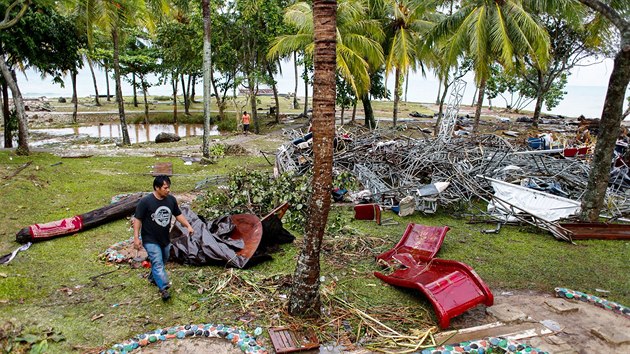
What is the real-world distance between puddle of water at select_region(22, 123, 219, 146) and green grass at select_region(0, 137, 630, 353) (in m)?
15.5

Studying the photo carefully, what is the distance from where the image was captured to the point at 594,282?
5984 mm

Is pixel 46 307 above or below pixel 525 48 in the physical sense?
below

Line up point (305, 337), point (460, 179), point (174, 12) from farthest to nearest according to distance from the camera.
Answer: point (174, 12) → point (460, 179) → point (305, 337)

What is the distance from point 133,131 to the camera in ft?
86.6

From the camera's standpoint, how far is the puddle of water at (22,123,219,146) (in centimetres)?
2394

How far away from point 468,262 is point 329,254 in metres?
2.21

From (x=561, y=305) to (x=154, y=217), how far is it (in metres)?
5.09

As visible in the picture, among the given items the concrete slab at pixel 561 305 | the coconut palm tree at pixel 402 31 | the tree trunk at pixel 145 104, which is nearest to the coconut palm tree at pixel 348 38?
the coconut palm tree at pixel 402 31

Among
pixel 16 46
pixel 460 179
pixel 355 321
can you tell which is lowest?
pixel 355 321

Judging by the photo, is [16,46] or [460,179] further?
[16,46]

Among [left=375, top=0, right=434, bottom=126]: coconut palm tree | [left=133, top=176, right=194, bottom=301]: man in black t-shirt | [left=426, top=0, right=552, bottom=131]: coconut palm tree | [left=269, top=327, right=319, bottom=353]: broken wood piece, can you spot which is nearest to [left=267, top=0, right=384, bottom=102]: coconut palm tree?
[left=375, top=0, right=434, bottom=126]: coconut palm tree

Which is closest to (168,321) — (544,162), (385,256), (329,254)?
(329,254)

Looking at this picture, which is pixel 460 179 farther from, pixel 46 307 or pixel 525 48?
pixel 46 307

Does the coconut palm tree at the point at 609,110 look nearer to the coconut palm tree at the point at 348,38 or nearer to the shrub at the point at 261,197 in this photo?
the shrub at the point at 261,197
